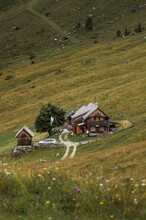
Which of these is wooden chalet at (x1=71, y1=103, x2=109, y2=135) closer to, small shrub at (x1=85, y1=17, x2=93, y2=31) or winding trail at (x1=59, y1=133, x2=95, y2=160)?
winding trail at (x1=59, y1=133, x2=95, y2=160)

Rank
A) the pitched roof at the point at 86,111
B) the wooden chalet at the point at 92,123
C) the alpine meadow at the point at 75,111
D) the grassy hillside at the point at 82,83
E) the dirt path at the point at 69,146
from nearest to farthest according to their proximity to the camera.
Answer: the alpine meadow at the point at 75,111 < the dirt path at the point at 69,146 < the wooden chalet at the point at 92,123 < the pitched roof at the point at 86,111 < the grassy hillside at the point at 82,83

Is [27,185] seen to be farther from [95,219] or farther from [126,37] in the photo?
[126,37]

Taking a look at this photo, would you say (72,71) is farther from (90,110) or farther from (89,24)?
(90,110)

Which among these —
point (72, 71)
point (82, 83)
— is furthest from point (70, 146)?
point (72, 71)

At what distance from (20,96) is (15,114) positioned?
1588cm

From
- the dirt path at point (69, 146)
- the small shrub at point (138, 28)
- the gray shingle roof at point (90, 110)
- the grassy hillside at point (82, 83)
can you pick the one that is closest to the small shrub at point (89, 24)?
the grassy hillside at point (82, 83)

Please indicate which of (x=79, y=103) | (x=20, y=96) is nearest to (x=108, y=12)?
(x=20, y=96)

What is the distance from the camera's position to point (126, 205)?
416 inches

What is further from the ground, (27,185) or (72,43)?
(72,43)

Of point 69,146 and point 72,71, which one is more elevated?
point 72,71

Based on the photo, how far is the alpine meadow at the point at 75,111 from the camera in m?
10.8

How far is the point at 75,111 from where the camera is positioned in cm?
8950

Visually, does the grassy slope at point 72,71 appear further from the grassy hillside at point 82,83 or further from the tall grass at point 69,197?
the tall grass at point 69,197

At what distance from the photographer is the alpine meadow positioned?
10.8 m
